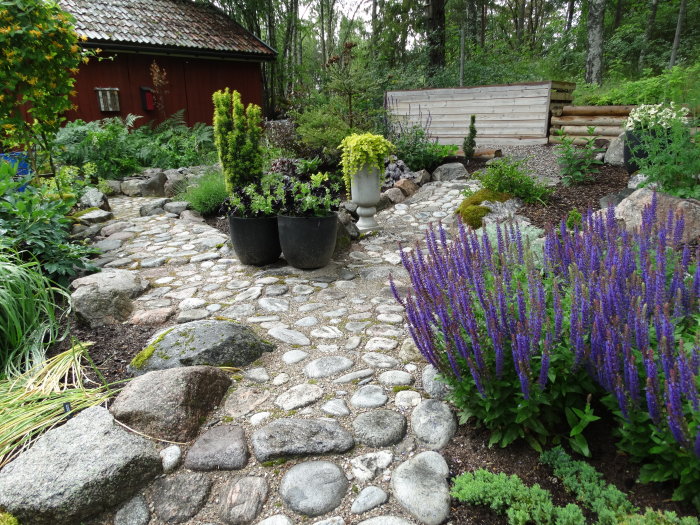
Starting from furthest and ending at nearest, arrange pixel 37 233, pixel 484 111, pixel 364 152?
1. pixel 484 111
2. pixel 364 152
3. pixel 37 233

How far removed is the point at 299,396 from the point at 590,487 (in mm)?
1441

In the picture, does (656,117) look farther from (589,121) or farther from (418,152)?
(418,152)

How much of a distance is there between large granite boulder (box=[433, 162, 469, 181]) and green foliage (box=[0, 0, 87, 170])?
5.59 meters

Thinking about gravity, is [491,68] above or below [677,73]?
above

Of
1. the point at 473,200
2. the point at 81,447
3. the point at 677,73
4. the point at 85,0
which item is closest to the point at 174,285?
the point at 81,447

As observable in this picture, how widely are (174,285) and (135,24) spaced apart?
11198 millimetres

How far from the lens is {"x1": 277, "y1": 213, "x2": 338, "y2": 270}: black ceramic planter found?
14.5ft

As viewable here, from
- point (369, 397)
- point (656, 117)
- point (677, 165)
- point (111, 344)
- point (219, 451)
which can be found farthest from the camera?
point (656, 117)

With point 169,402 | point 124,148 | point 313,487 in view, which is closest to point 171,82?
point 124,148

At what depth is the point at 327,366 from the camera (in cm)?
288

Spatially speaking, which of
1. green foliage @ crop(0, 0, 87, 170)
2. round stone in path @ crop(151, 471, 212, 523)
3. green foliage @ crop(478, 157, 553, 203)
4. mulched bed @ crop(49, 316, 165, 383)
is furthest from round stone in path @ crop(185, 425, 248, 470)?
green foliage @ crop(0, 0, 87, 170)

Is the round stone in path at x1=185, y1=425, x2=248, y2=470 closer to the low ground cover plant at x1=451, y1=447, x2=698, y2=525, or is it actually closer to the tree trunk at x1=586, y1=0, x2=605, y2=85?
the low ground cover plant at x1=451, y1=447, x2=698, y2=525

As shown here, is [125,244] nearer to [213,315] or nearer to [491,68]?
[213,315]

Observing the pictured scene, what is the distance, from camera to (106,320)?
3574 mm
